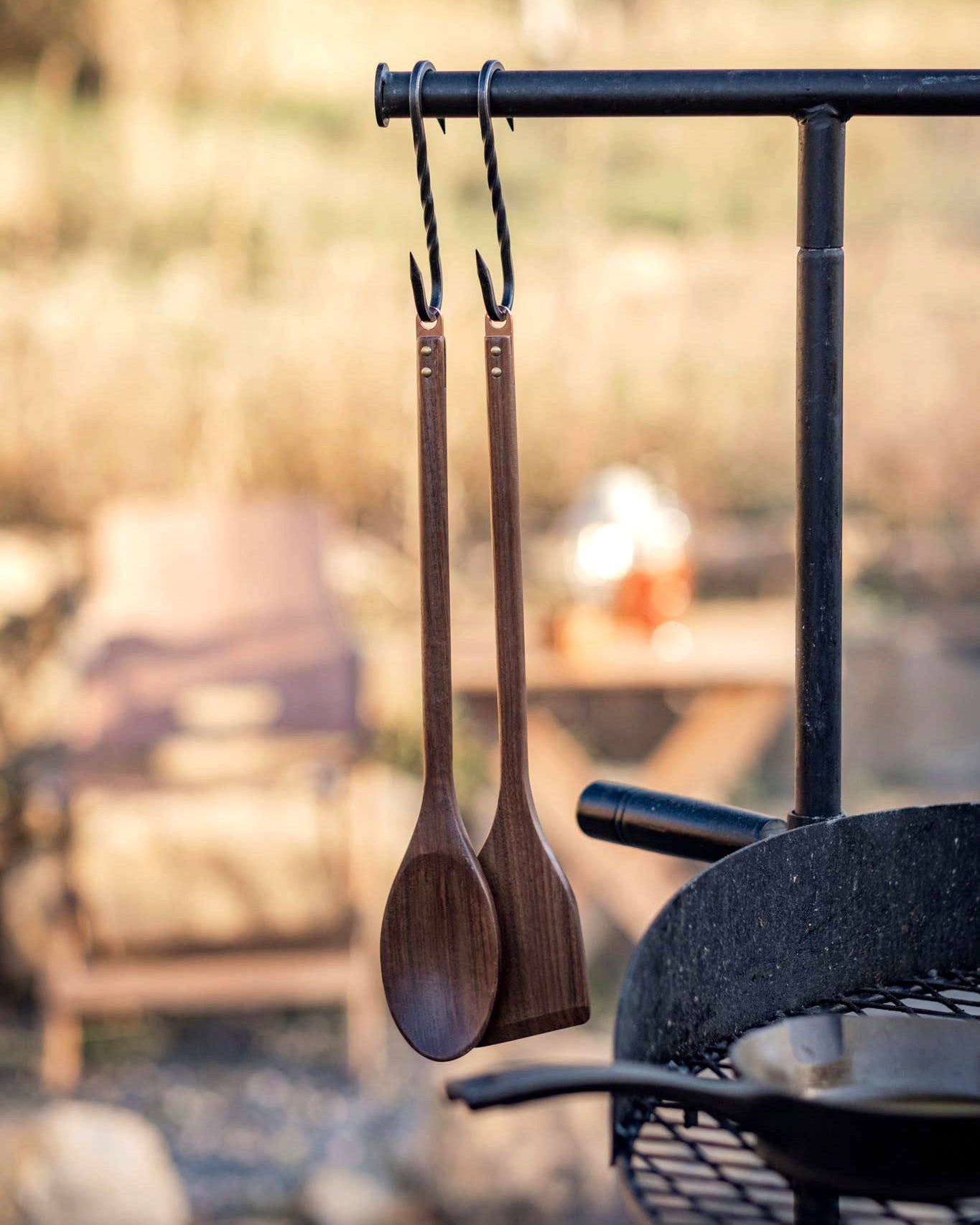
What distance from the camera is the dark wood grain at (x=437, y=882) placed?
1.48ft

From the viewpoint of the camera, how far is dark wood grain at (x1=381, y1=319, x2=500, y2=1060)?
45 centimetres

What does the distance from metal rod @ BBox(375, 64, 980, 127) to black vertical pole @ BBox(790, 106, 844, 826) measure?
1 centimetres

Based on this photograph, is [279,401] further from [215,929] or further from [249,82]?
[215,929]

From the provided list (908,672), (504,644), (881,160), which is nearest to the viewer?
(504,644)

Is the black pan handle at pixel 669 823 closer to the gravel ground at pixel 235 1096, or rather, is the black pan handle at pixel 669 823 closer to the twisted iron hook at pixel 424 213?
the twisted iron hook at pixel 424 213

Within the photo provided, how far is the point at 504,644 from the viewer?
17.9 inches

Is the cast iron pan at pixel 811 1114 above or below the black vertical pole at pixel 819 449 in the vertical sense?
below

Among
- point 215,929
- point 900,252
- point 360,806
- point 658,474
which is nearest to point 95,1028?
point 215,929

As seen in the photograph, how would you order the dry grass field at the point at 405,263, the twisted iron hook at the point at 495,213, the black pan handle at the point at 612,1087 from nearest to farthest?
the black pan handle at the point at 612,1087 → the twisted iron hook at the point at 495,213 → the dry grass field at the point at 405,263

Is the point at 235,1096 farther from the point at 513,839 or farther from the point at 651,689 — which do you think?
the point at 513,839

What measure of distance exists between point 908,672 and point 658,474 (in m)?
0.84

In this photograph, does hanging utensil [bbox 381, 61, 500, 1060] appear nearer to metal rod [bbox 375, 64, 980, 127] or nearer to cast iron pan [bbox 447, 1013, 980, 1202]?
metal rod [bbox 375, 64, 980, 127]

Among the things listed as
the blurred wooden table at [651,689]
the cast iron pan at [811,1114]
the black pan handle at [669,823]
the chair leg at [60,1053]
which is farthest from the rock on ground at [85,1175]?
the cast iron pan at [811,1114]

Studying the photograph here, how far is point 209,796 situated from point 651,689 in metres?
0.88
